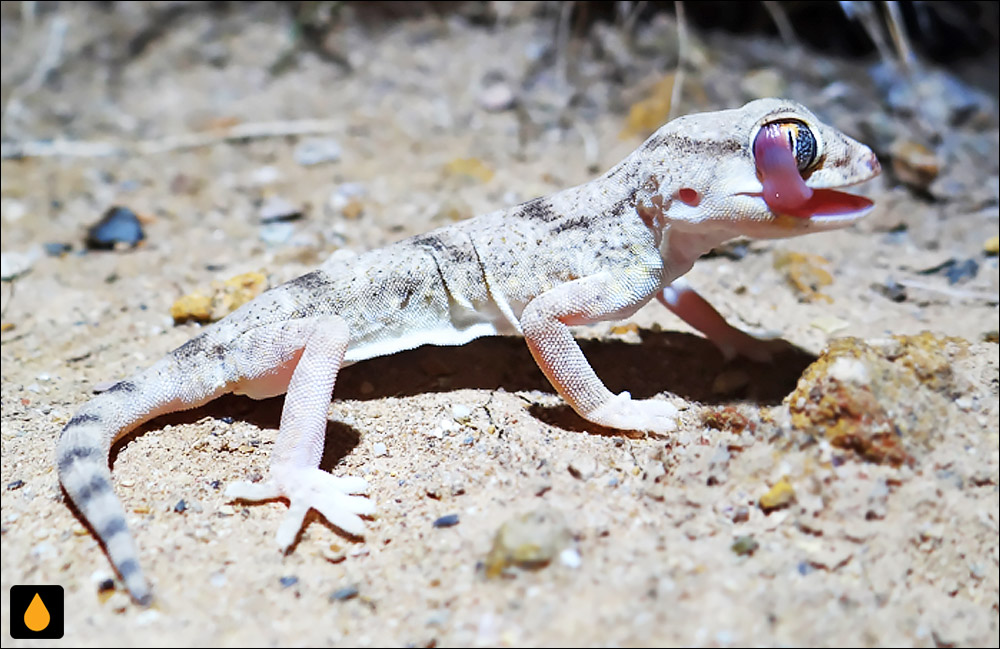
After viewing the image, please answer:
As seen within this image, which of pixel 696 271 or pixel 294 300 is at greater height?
pixel 294 300

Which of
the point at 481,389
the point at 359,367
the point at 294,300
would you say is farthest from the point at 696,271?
the point at 294,300

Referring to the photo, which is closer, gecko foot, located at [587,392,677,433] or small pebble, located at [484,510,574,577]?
small pebble, located at [484,510,574,577]

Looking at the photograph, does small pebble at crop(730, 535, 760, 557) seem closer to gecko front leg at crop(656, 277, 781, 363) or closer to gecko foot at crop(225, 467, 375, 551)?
gecko foot at crop(225, 467, 375, 551)

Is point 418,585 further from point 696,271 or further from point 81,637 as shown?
point 696,271

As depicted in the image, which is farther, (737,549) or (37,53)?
(37,53)

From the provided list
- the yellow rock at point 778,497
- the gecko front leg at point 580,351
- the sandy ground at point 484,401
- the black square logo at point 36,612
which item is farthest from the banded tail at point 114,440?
the yellow rock at point 778,497

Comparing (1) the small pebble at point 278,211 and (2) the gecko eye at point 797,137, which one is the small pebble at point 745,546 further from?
(1) the small pebble at point 278,211

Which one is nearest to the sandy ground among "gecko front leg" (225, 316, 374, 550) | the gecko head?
"gecko front leg" (225, 316, 374, 550)
